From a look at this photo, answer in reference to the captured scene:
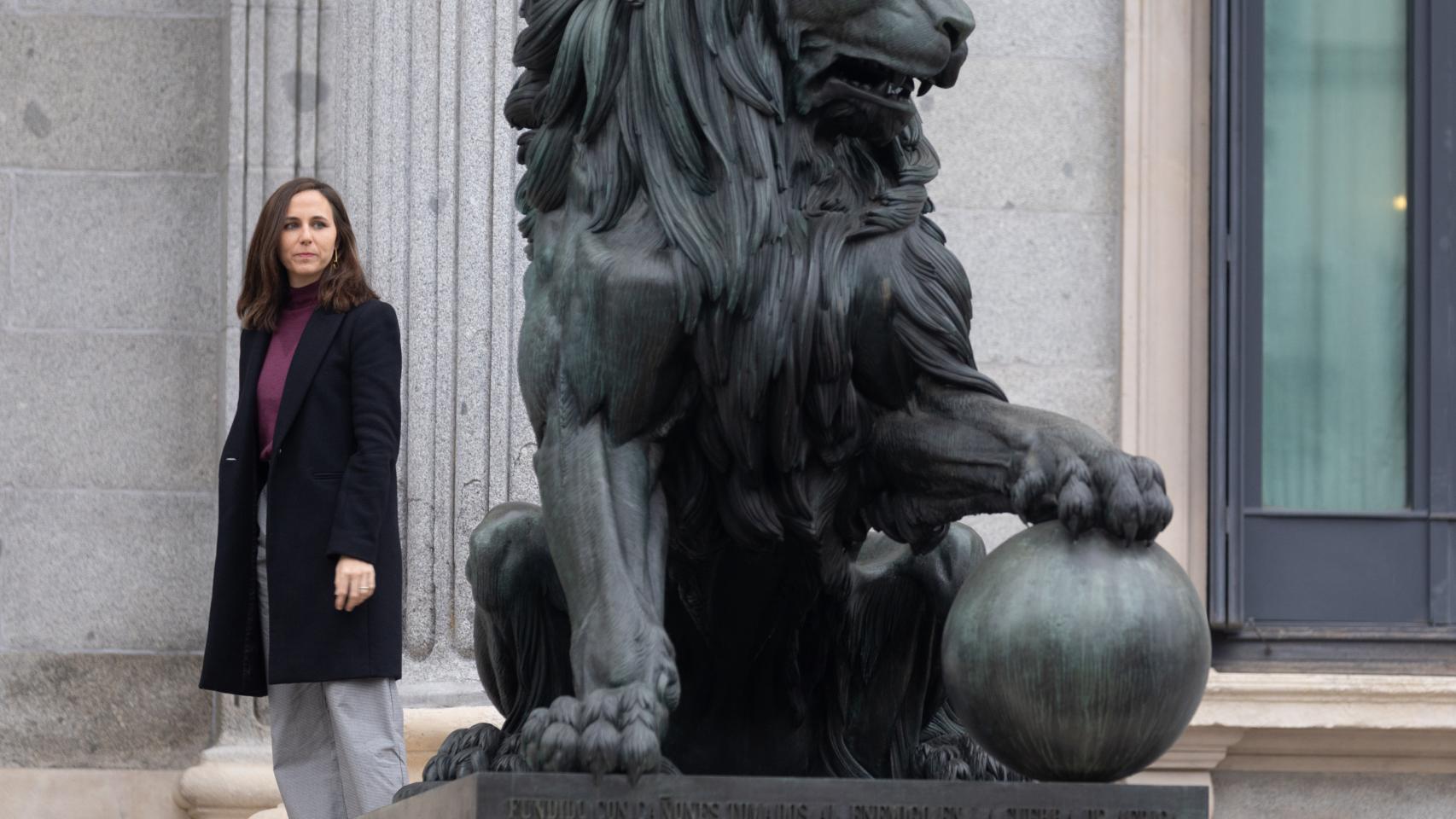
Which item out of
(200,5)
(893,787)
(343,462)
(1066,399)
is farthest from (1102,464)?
(200,5)

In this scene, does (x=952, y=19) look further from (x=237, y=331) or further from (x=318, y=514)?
(x=237, y=331)

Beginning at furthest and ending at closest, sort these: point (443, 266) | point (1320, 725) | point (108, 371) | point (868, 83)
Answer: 1. point (108, 371)
2. point (1320, 725)
3. point (443, 266)
4. point (868, 83)

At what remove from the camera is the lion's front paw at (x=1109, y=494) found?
357 cm

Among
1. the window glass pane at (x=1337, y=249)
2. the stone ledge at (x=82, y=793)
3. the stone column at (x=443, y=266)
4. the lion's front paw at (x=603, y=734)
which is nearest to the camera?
the lion's front paw at (x=603, y=734)

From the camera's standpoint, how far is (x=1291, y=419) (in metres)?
8.63

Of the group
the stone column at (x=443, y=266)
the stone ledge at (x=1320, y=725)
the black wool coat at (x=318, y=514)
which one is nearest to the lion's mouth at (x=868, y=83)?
the black wool coat at (x=318, y=514)

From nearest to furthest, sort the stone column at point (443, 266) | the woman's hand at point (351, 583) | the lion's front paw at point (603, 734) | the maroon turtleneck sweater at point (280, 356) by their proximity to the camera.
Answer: the lion's front paw at point (603, 734), the woman's hand at point (351, 583), the maroon turtleneck sweater at point (280, 356), the stone column at point (443, 266)

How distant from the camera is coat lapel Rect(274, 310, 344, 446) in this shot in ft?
18.9

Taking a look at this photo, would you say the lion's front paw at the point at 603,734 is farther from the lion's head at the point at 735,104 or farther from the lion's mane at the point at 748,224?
the lion's head at the point at 735,104

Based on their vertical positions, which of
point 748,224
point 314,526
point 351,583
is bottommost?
point 351,583

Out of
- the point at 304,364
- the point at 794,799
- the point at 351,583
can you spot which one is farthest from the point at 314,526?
the point at 794,799

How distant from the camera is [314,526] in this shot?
5754mm

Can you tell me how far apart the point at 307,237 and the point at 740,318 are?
2353 millimetres

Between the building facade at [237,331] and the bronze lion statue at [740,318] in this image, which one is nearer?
the bronze lion statue at [740,318]
